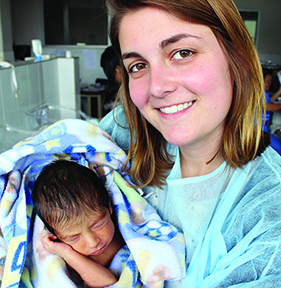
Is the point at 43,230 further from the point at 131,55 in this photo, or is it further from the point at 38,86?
the point at 38,86

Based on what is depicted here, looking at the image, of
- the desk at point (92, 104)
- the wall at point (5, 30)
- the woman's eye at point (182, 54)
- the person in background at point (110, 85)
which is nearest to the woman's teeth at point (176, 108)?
the woman's eye at point (182, 54)

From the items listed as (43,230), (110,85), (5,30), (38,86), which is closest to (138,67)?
(43,230)

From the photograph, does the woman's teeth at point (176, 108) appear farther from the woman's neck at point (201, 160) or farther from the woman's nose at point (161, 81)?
the woman's neck at point (201, 160)

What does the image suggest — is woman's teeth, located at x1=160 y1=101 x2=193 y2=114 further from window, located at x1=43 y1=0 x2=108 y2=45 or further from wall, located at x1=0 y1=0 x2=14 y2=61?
window, located at x1=43 y1=0 x2=108 y2=45

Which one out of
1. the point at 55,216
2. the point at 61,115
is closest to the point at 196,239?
the point at 55,216

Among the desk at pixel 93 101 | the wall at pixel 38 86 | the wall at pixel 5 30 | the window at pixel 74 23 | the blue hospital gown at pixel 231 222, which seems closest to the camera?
the blue hospital gown at pixel 231 222

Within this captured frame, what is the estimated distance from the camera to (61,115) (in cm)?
242

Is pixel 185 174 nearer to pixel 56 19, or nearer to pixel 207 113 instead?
pixel 207 113

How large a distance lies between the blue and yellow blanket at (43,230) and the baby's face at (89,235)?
6cm

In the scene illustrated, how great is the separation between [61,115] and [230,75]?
1.86m

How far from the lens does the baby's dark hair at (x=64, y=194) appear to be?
3.06 ft

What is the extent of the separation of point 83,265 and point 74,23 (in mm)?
5294

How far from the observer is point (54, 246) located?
0.89 meters

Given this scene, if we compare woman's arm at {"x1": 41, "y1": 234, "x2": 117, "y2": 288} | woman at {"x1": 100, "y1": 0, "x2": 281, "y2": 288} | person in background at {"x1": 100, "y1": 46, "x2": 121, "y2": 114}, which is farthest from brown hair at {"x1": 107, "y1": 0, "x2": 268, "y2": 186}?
person in background at {"x1": 100, "y1": 46, "x2": 121, "y2": 114}
